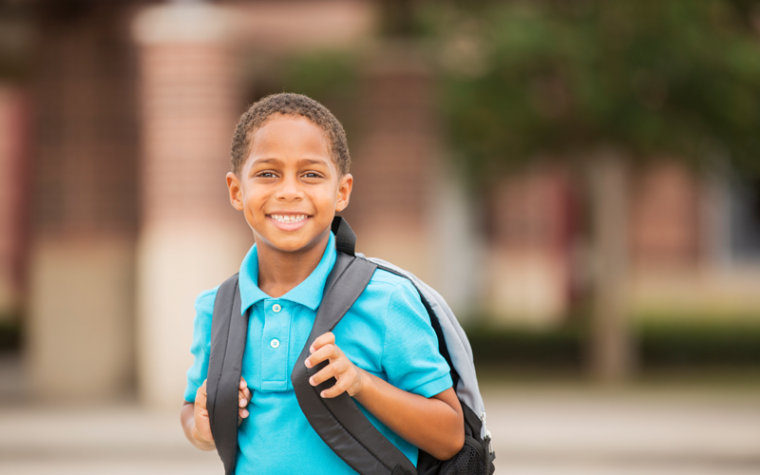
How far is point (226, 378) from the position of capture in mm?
2268

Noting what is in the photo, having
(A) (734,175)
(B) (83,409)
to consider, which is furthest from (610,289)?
(B) (83,409)

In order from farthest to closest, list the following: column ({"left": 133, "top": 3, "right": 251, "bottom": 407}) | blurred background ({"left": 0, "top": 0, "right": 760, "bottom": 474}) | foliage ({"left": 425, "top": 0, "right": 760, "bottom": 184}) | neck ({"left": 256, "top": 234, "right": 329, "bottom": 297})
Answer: column ({"left": 133, "top": 3, "right": 251, "bottom": 407}) → foliage ({"left": 425, "top": 0, "right": 760, "bottom": 184}) → blurred background ({"left": 0, "top": 0, "right": 760, "bottom": 474}) → neck ({"left": 256, "top": 234, "right": 329, "bottom": 297})

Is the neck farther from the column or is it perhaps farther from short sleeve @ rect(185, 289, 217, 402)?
the column

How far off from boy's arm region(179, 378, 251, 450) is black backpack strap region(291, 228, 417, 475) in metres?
0.14

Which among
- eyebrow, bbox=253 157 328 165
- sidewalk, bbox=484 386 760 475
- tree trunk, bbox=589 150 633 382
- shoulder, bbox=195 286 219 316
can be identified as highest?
tree trunk, bbox=589 150 633 382

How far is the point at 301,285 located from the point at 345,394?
24 centimetres

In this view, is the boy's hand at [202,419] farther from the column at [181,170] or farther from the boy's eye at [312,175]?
the column at [181,170]

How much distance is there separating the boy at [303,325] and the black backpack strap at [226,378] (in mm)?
21

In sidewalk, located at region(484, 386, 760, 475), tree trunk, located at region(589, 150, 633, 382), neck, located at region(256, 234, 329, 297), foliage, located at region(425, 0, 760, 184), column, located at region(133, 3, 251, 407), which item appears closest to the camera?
neck, located at region(256, 234, 329, 297)

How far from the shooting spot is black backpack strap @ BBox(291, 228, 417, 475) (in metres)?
2.18

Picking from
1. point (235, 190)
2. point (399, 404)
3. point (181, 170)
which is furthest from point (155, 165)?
point (399, 404)

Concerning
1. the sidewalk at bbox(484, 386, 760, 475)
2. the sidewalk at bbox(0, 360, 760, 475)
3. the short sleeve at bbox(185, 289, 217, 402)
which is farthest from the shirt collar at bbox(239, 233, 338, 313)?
the sidewalk at bbox(484, 386, 760, 475)

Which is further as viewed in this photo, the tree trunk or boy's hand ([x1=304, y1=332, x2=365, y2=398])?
the tree trunk

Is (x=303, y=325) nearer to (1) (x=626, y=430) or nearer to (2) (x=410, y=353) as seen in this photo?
(2) (x=410, y=353)
